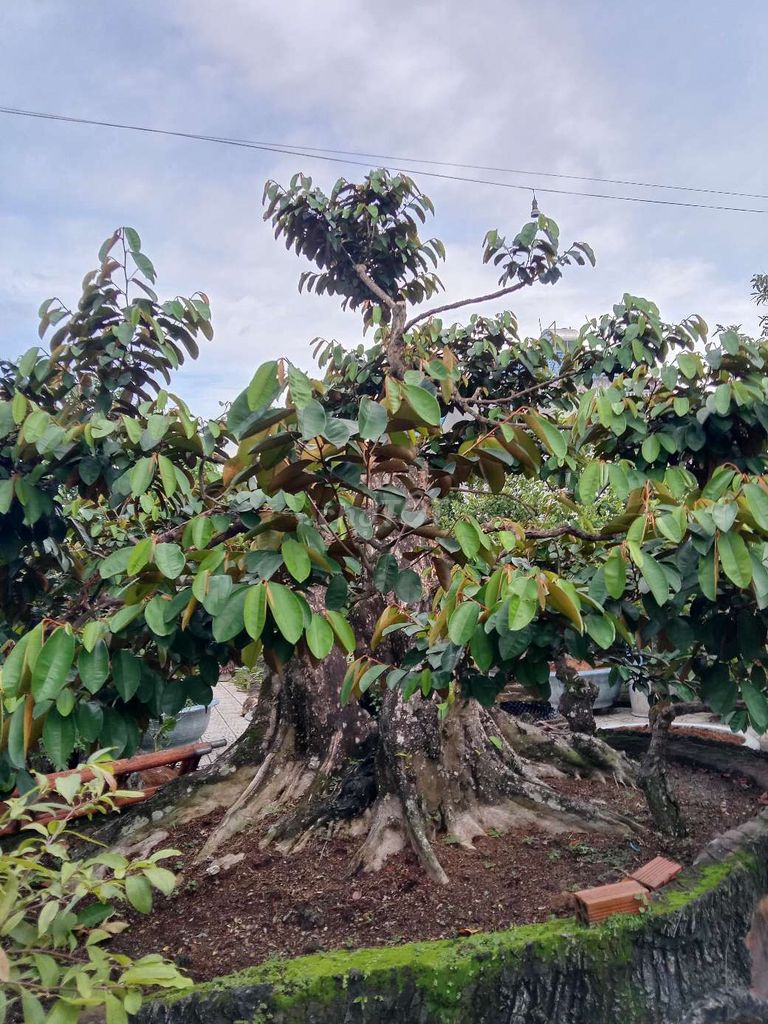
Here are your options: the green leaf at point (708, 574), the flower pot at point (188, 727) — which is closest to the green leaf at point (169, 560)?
the green leaf at point (708, 574)

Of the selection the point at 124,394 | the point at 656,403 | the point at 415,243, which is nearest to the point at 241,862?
the point at 124,394

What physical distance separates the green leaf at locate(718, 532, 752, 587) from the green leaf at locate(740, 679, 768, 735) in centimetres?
58

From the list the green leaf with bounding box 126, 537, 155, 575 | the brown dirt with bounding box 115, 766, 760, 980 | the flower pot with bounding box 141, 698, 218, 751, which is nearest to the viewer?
the green leaf with bounding box 126, 537, 155, 575

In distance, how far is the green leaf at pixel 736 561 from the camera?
165cm

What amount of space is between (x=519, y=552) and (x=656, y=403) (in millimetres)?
1032

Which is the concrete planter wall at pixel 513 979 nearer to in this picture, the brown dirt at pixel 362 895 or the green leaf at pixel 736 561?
the brown dirt at pixel 362 895

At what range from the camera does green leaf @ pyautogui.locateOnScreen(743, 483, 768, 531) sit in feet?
5.41

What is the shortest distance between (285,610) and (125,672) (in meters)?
0.54

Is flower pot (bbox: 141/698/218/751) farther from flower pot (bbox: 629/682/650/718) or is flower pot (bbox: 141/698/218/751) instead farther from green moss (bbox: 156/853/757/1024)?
green moss (bbox: 156/853/757/1024)

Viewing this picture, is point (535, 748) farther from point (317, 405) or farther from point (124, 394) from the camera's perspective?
point (317, 405)

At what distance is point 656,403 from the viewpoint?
2.93 m

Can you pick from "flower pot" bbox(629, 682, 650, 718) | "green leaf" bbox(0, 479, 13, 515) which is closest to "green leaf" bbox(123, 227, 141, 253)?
"green leaf" bbox(0, 479, 13, 515)

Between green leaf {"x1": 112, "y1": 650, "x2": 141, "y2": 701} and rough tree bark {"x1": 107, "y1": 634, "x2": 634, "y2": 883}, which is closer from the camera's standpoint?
green leaf {"x1": 112, "y1": 650, "x2": 141, "y2": 701}

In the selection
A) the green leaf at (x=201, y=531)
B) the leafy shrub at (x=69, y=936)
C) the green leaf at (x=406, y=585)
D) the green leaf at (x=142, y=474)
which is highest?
the green leaf at (x=142, y=474)
